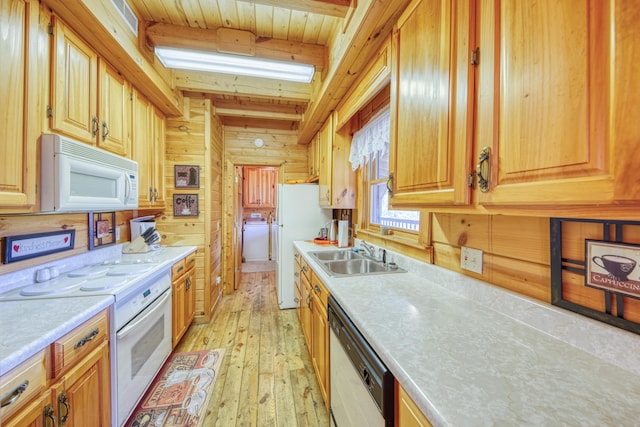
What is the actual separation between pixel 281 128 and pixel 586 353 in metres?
3.67

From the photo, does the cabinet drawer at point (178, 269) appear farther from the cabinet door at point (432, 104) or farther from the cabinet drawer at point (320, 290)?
the cabinet door at point (432, 104)

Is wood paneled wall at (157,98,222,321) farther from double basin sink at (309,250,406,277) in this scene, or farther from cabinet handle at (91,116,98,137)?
double basin sink at (309,250,406,277)

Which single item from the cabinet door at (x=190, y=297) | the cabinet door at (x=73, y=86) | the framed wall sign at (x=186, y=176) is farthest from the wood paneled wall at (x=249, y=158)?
the cabinet door at (x=73, y=86)

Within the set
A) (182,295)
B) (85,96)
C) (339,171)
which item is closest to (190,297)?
(182,295)

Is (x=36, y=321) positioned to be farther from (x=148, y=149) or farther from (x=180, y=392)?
(x=148, y=149)

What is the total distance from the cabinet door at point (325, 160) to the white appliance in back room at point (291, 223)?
24 cm

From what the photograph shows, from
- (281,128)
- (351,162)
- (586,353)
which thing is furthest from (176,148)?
(586,353)

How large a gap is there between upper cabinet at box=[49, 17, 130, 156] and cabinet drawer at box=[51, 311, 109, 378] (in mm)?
994

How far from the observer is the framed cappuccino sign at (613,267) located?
646 millimetres

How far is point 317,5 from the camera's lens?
4.76ft

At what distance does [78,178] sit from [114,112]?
2.39ft

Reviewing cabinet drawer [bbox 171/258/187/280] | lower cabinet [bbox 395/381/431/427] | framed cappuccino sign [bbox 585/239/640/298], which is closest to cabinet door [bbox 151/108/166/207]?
cabinet drawer [bbox 171/258/187/280]

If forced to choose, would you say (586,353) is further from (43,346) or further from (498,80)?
(43,346)

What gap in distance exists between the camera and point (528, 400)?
1.79 ft
